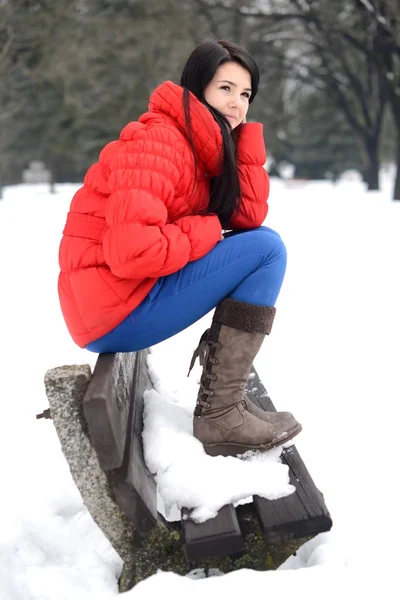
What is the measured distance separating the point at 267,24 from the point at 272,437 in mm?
16460

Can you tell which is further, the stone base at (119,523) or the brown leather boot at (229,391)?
the brown leather boot at (229,391)

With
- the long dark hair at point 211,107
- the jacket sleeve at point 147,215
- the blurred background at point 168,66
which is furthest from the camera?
the blurred background at point 168,66

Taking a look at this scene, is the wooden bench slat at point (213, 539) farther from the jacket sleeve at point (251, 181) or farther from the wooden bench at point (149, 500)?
Result: the jacket sleeve at point (251, 181)

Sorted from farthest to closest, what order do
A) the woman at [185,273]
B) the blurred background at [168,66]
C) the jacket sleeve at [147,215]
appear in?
the blurred background at [168,66] → the woman at [185,273] → the jacket sleeve at [147,215]

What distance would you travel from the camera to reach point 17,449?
101 inches

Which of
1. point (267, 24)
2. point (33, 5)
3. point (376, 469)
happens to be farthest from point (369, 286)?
point (267, 24)

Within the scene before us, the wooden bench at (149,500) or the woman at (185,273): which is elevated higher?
the woman at (185,273)

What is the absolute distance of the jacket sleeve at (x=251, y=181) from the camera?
6.77ft

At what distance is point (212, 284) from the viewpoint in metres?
1.79

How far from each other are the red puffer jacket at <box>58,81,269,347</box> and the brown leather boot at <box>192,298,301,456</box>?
258mm

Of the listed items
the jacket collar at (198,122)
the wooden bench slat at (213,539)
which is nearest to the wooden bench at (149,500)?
the wooden bench slat at (213,539)

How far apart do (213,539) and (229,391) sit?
506mm

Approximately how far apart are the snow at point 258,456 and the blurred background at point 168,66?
606 cm

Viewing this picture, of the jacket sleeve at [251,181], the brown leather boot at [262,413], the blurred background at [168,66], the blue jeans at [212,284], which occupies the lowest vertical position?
the brown leather boot at [262,413]
